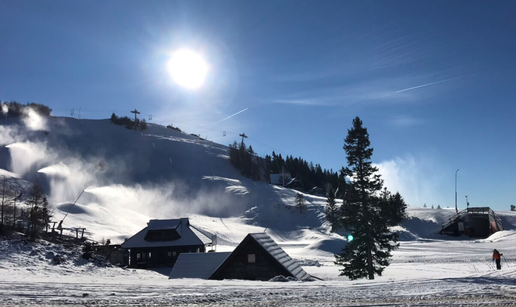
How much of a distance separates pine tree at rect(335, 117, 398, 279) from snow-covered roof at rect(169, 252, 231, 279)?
911 centimetres

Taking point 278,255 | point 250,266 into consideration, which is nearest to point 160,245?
point 250,266

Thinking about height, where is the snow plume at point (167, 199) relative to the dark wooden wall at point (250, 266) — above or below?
above

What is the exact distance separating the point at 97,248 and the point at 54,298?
2909 cm

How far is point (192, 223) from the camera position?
244 feet

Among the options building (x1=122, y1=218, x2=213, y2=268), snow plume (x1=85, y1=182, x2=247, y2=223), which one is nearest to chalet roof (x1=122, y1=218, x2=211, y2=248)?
building (x1=122, y1=218, x2=213, y2=268)

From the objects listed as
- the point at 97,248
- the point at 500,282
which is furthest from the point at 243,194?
the point at 500,282

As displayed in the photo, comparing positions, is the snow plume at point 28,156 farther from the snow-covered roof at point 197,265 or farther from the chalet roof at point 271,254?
the chalet roof at point 271,254

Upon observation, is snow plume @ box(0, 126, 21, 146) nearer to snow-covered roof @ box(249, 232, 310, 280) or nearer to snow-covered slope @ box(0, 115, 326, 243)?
snow-covered slope @ box(0, 115, 326, 243)

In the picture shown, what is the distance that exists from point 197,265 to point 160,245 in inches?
882

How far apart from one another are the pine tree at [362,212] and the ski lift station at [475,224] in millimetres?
57445

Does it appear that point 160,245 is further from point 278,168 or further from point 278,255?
point 278,168

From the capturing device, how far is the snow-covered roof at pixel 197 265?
2380cm

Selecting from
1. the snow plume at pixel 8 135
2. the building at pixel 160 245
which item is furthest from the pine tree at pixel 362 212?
the snow plume at pixel 8 135

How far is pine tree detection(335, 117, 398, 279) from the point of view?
27344 millimetres
